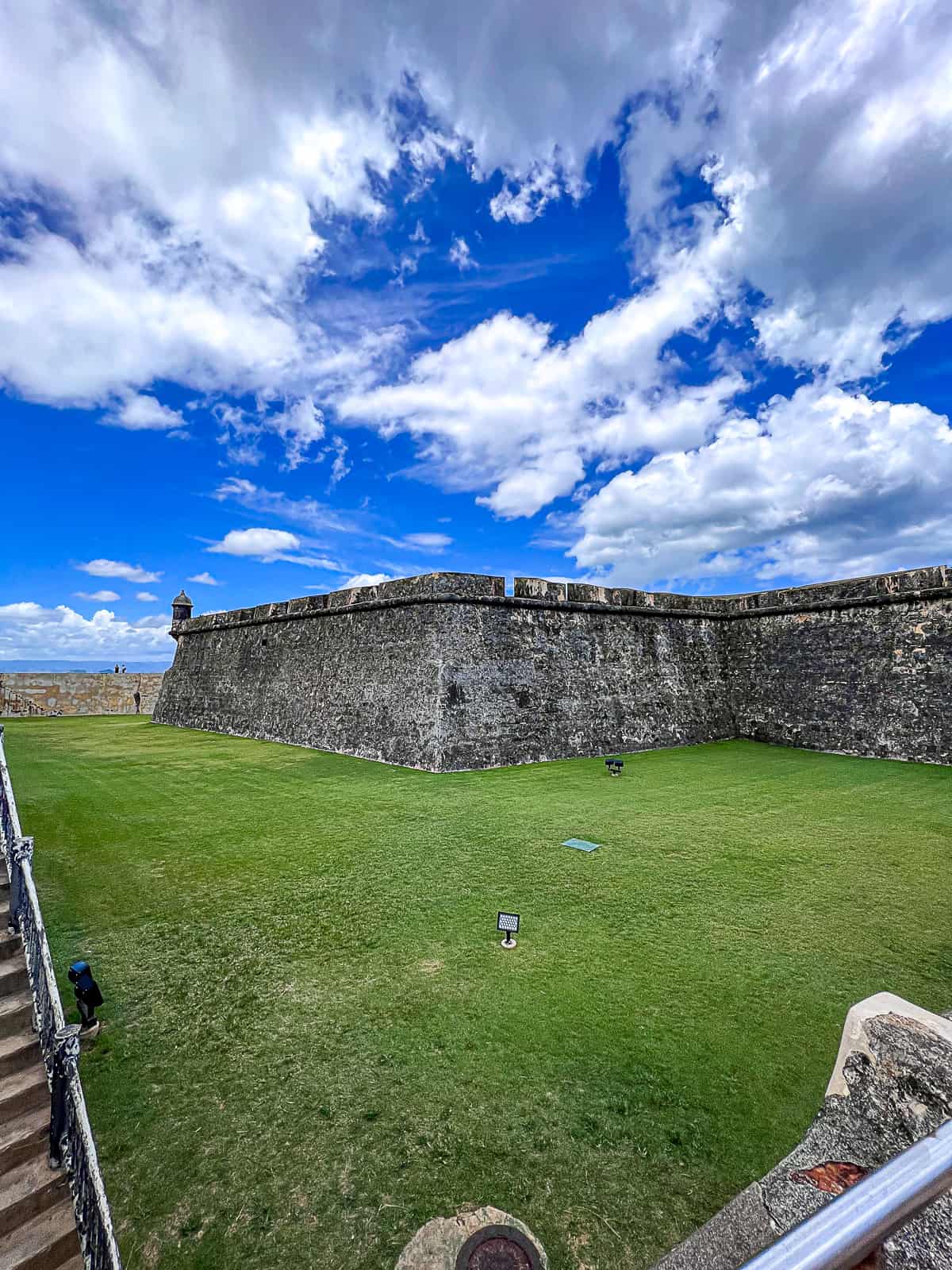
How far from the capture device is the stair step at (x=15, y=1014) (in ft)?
9.45

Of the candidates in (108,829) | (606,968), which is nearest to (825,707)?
(606,968)

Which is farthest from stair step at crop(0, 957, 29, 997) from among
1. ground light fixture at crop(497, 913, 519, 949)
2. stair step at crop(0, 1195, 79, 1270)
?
ground light fixture at crop(497, 913, 519, 949)

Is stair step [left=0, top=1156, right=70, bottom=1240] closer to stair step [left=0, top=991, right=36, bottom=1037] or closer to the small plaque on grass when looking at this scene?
stair step [left=0, top=991, right=36, bottom=1037]

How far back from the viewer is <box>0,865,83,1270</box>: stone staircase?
7.32 ft

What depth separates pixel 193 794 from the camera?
29.9ft

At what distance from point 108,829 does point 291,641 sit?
31.0 ft

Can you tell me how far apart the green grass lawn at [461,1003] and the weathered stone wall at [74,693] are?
62.6ft

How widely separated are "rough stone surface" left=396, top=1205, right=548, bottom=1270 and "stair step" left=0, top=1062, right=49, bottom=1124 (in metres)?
1.85

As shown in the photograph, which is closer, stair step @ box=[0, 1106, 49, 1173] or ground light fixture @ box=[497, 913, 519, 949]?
stair step @ box=[0, 1106, 49, 1173]

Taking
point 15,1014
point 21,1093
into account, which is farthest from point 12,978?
point 21,1093

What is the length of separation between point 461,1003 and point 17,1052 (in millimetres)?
2373

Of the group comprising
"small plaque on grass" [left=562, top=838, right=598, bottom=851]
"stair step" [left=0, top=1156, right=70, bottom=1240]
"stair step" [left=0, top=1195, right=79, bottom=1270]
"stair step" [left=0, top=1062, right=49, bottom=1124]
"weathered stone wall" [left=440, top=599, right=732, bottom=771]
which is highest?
"weathered stone wall" [left=440, top=599, right=732, bottom=771]

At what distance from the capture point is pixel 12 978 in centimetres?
309

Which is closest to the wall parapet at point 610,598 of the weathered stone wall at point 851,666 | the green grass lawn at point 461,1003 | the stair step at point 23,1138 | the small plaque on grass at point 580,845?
the weathered stone wall at point 851,666
